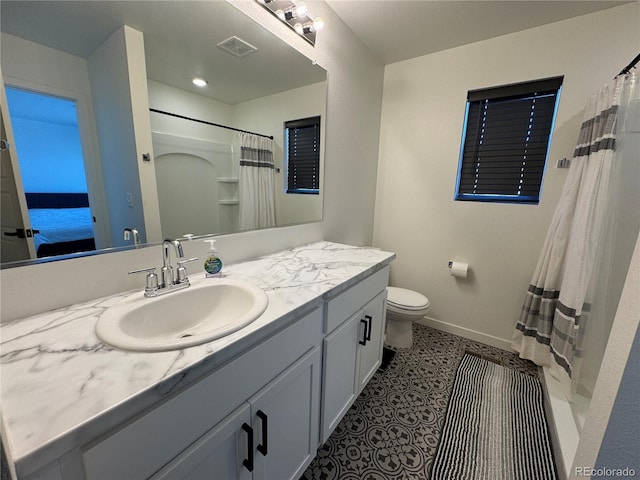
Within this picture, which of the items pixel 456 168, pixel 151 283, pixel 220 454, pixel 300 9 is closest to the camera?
pixel 220 454

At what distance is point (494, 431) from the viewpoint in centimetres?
142

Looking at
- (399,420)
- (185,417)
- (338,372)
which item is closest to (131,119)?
(185,417)

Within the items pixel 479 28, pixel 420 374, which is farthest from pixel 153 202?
pixel 479 28

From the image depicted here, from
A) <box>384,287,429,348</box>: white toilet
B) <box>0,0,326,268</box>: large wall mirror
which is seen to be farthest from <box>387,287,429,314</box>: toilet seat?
<box>0,0,326,268</box>: large wall mirror

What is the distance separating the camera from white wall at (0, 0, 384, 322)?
2.56ft

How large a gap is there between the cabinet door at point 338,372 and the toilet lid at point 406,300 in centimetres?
71

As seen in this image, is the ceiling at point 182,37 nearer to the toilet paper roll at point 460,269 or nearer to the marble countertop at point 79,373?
the marble countertop at point 79,373

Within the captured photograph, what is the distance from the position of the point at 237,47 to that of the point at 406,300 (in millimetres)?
1933

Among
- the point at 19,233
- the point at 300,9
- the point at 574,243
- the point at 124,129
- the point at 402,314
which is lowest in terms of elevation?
the point at 402,314

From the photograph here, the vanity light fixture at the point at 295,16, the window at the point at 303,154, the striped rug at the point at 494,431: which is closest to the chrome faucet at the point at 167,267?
the window at the point at 303,154

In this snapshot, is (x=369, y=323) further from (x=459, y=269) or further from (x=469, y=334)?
(x=469, y=334)

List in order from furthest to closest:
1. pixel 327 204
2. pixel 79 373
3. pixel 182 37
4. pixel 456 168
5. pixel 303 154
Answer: pixel 456 168
pixel 327 204
pixel 303 154
pixel 182 37
pixel 79 373

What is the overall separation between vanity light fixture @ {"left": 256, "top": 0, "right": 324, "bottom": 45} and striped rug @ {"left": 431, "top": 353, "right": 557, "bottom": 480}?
7.73 feet

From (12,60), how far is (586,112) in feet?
8.74
